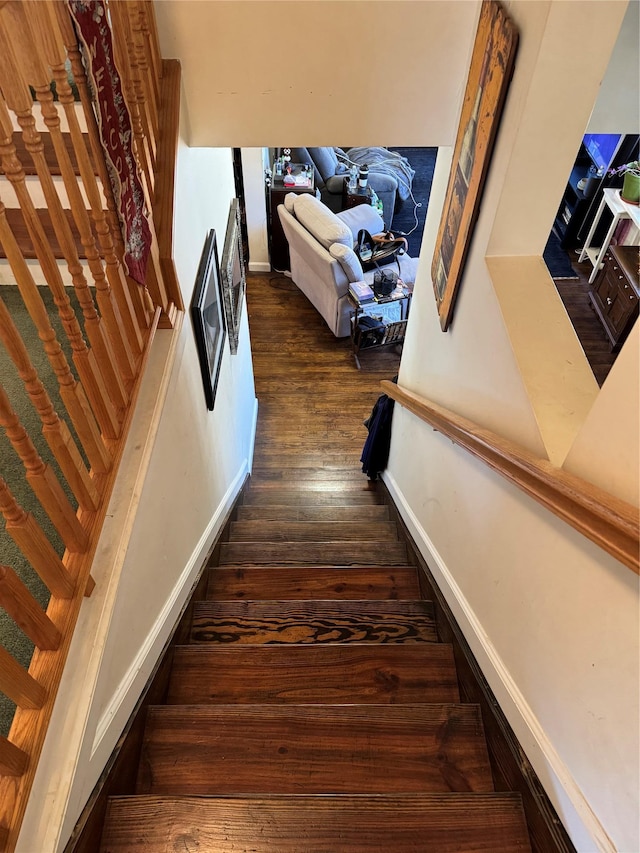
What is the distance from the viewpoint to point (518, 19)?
1431 mm

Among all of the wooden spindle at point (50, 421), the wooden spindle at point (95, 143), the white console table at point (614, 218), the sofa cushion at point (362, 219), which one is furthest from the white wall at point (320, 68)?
the sofa cushion at point (362, 219)

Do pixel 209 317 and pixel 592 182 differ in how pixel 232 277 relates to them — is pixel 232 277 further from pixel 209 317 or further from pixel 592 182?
pixel 592 182

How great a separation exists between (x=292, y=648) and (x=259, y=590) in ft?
1.67

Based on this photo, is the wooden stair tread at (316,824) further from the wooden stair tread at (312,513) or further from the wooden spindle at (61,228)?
the wooden stair tread at (312,513)

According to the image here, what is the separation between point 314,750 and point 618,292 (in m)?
4.45

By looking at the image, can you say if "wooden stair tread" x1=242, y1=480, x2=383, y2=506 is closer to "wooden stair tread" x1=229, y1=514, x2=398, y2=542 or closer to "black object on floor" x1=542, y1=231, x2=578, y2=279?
"wooden stair tread" x1=229, y1=514, x2=398, y2=542

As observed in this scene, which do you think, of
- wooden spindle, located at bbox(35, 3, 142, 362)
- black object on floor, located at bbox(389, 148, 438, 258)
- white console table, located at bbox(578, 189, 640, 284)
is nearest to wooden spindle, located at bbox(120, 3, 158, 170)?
wooden spindle, located at bbox(35, 3, 142, 362)

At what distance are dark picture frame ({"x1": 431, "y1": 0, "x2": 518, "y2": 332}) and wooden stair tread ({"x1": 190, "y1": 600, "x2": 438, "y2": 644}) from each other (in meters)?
1.13

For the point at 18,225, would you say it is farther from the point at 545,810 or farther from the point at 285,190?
the point at 285,190

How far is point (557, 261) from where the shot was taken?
588 cm

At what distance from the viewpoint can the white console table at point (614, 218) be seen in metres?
4.82

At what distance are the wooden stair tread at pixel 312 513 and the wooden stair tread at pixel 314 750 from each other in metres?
1.80

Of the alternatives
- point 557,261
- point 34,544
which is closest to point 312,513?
point 34,544

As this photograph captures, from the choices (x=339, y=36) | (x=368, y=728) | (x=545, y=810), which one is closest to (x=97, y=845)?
(x=368, y=728)
